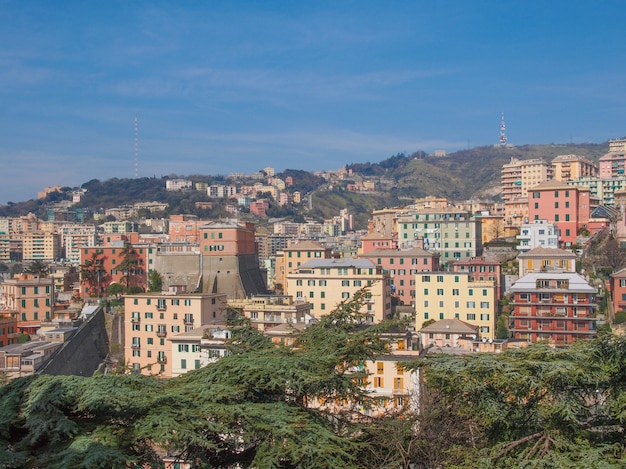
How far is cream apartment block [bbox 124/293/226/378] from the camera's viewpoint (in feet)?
152

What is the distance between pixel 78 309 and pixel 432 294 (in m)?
30.7

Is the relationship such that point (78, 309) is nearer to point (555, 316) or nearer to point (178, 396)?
point (555, 316)

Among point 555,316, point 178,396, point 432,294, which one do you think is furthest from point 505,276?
point 178,396

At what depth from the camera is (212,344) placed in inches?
1419

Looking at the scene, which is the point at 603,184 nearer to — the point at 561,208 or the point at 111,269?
the point at 561,208

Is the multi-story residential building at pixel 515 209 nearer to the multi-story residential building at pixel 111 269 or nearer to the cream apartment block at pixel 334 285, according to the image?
the cream apartment block at pixel 334 285

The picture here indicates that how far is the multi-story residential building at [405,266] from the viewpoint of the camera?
57656 mm

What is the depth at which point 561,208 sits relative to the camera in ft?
200

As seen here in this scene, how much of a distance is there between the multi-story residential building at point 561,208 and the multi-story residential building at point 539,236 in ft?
7.02

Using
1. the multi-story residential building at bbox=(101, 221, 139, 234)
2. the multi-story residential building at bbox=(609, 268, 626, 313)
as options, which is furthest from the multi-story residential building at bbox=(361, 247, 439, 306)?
the multi-story residential building at bbox=(101, 221, 139, 234)

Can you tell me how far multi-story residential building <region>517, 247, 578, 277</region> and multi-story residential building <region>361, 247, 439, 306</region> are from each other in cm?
848

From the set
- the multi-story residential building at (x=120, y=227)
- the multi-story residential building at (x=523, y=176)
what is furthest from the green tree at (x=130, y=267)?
the multi-story residential building at (x=120, y=227)

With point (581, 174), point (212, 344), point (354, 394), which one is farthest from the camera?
point (581, 174)

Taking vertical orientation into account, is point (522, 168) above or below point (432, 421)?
above
